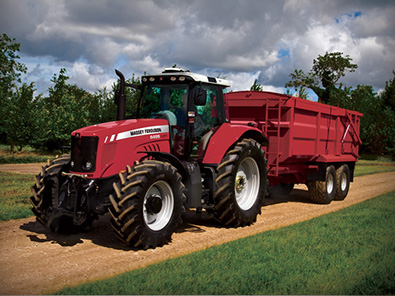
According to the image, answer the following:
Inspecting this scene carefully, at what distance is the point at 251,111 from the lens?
11.0 metres

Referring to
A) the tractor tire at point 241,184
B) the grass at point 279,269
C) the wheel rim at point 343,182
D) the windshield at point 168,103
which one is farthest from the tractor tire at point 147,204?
the wheel rim at point 343,182

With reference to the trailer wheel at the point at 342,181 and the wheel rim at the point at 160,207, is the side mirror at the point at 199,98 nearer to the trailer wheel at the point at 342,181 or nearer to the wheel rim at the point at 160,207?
the wheel rim at the point at 160,207

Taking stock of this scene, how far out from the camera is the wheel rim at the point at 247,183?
8.86 metres

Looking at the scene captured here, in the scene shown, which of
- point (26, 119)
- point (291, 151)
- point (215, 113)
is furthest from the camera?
point (26, 119)

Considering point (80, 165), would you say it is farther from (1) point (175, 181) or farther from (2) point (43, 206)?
(1) point (175, 181)

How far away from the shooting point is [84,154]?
6.90 metres

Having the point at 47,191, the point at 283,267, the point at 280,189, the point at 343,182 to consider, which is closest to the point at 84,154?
the point at 47,191

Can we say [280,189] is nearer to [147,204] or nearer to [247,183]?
[247,183]

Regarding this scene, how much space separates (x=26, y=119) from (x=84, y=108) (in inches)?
150

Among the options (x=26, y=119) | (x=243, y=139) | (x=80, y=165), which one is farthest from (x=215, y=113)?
(x=26, y=119)

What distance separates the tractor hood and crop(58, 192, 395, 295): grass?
192 cm

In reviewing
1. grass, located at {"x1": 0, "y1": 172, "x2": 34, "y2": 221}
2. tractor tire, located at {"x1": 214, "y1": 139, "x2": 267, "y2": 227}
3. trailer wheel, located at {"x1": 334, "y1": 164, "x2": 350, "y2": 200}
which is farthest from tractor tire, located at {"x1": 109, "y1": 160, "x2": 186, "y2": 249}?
trailer wheel, located at {"x1": 334, "y1": 164, "x2": 350, "y2": 200}

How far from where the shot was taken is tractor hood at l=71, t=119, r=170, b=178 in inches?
269

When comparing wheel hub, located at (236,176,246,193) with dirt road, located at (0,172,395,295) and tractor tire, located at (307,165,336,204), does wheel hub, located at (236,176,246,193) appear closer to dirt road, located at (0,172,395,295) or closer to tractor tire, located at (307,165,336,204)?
dirt road, located at (0,172,395,295)
